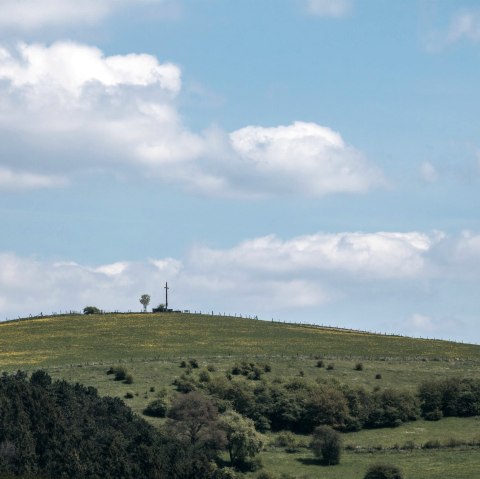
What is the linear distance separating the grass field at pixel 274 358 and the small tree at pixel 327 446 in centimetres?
104

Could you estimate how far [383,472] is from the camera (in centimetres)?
10119

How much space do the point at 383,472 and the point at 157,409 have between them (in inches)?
1104

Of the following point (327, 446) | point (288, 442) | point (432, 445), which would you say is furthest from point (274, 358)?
point (327, 446)

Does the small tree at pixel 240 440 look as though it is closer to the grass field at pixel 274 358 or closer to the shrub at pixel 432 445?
the grass field at pixel 274 358

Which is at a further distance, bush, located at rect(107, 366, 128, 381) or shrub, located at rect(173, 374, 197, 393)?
bush, located at rect(107, 366, 128, 381)

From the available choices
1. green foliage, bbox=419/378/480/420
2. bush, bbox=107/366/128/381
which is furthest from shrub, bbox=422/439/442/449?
bush, bbox=107/366/128/381

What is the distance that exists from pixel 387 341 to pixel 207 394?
59512 millimetres

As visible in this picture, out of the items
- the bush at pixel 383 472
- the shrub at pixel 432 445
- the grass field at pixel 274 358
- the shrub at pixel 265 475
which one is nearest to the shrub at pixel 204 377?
the grass field at pixel 274 358

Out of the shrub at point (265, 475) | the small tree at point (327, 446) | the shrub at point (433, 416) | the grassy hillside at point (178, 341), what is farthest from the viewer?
the grassy hillside at point (178, 341)

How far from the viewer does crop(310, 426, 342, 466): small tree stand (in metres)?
112

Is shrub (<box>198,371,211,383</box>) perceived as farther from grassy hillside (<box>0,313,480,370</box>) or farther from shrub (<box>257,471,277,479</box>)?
shrub (<box>257,471,277,479</box>)

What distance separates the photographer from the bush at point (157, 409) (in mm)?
120062

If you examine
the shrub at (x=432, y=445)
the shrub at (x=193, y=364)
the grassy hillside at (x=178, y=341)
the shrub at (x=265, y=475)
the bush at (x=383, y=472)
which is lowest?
the shrub at (x=265, y=475)

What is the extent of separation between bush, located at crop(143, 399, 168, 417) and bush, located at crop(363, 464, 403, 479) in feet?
84.2
